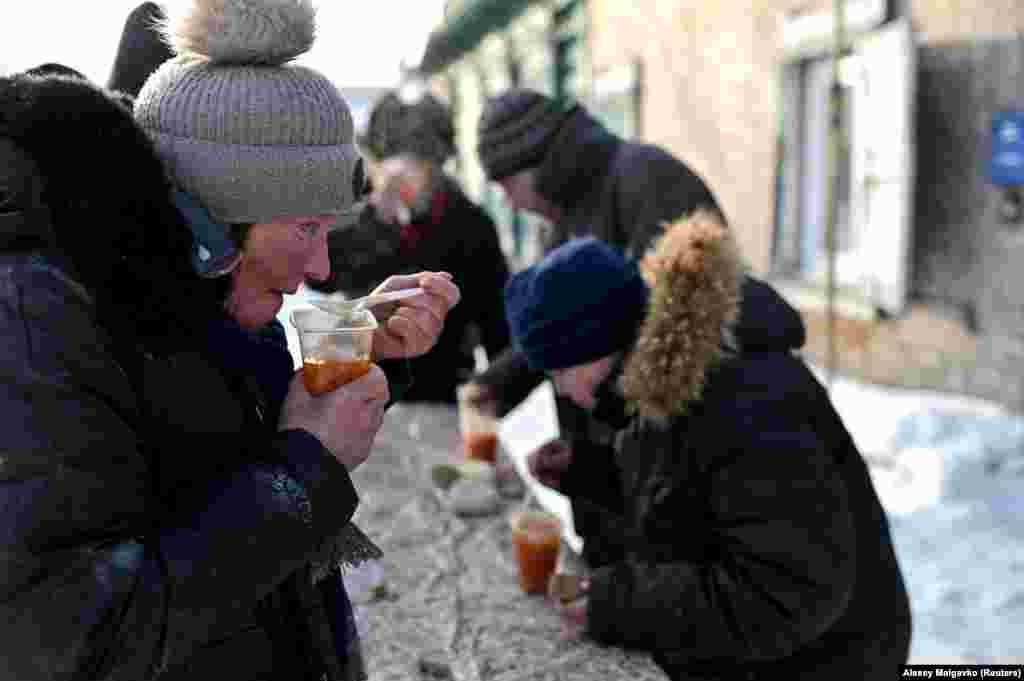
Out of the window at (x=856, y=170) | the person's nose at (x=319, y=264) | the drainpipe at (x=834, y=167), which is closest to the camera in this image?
the person's nose at (x=319, y=264)

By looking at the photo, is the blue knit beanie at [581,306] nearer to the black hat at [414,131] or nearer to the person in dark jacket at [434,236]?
the person in dark jacket at [434,236]

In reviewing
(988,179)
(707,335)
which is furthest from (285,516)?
(988,179)

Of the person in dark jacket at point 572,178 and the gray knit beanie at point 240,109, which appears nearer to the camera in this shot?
the gray knit beanie at point 240,109

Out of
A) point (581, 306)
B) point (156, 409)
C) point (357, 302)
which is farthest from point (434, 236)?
point (156, 409)

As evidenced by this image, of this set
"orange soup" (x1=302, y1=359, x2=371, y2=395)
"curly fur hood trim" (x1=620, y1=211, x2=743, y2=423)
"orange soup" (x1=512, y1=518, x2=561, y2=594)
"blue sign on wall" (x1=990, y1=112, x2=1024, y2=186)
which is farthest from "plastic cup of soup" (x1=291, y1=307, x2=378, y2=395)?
"blue sign on wall" (x1=990, y1=112, x2=1024, y2=186)

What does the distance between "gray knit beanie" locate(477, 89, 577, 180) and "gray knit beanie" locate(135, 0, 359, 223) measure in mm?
2046

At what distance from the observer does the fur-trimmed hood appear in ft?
5.39

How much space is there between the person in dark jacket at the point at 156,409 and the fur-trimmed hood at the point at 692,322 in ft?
2.21

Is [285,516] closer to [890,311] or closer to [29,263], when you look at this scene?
[29,263]

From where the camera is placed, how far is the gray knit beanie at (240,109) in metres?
1.03

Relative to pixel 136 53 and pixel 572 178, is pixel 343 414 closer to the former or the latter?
pixel 136 53

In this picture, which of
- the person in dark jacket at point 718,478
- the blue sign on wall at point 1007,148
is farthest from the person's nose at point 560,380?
the blue sign on wall at point 1007,148

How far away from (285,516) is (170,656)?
149 mm

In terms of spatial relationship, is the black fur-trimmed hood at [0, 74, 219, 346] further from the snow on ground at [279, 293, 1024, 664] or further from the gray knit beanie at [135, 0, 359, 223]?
the snow on ground at [279, 293, 1024, 664]
